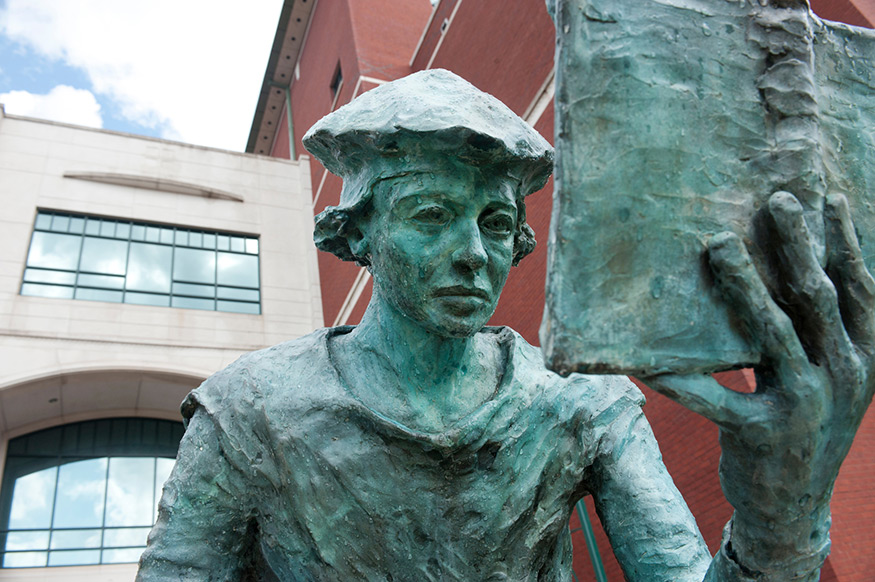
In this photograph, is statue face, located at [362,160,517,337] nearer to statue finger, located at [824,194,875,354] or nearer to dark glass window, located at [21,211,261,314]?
statue finger, located at [824,194,875,354]

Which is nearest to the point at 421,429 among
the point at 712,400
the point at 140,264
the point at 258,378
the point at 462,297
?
the point at 462,297

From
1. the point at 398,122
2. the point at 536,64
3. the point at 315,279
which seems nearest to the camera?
the point at 398,122

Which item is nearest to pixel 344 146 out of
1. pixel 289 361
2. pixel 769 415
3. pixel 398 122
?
pixel 398 122

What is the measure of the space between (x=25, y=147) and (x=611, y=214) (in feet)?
59.1

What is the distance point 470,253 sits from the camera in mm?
1538

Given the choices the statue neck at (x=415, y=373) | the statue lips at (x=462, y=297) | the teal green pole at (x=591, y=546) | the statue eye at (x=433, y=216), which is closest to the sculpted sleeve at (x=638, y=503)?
the statue neck at (x=415, y=373)

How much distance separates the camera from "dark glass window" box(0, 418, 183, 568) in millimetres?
15125

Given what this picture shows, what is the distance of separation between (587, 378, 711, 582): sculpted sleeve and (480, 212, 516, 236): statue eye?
1.41 ft

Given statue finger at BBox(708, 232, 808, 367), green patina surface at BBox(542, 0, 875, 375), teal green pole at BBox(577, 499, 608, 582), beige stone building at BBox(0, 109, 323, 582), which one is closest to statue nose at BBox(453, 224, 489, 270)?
green patina surface at BBox(542, 0, 875, 375)

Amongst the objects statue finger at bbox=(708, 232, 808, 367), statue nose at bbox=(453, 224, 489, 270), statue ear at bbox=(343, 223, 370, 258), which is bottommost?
statue finger at bbox=(708, 232, 808, 367)

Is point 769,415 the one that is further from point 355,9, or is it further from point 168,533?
point 355,9

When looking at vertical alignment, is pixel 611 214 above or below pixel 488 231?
below

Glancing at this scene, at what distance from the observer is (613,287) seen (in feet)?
3.55

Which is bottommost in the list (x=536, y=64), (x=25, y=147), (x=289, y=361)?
(x=289, y=361)
